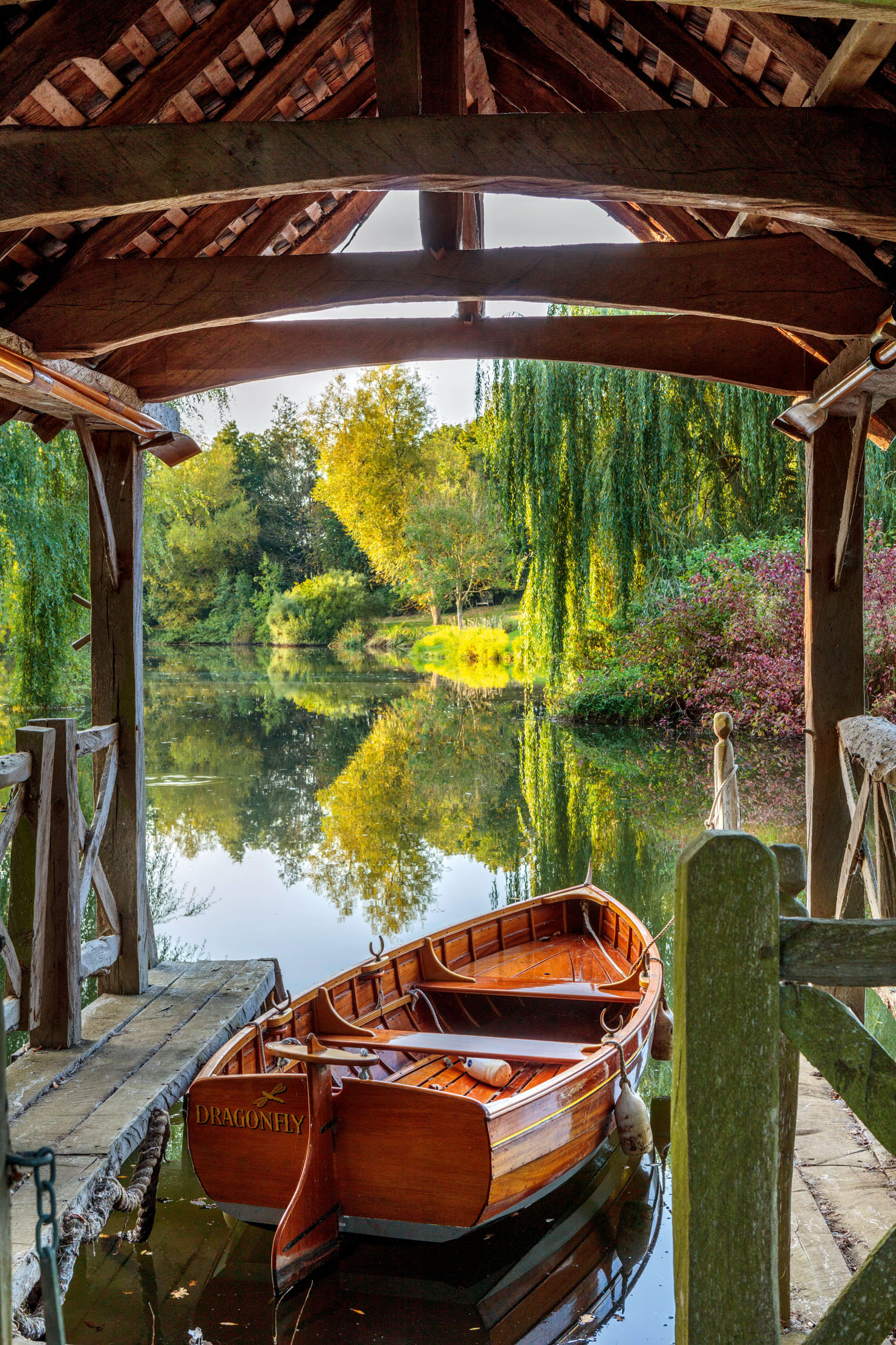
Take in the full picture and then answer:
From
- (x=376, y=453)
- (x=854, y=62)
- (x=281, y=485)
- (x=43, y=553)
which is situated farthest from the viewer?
(x=281, y=485)

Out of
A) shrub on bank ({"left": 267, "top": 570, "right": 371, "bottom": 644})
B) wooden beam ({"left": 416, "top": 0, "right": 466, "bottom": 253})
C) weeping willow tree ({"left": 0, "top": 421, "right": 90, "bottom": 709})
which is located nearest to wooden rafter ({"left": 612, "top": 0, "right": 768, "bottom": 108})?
wooden beam ({"left": 416, "top": 0, "right": 466, "bottom": 253})

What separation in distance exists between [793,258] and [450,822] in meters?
6.23

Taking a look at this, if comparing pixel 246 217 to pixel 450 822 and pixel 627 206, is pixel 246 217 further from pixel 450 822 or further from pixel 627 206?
pixel 450 822

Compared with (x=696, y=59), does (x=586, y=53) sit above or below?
above

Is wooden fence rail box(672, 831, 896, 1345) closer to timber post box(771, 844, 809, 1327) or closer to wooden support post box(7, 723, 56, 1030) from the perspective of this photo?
timber post box(771, 844, 809, 1327)

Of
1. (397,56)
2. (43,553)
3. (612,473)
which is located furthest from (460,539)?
(397,56)

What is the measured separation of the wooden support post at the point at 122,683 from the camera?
4.26 meters

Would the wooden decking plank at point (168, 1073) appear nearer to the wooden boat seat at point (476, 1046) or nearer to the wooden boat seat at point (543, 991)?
the wooden boat seat at point (476, 1046)

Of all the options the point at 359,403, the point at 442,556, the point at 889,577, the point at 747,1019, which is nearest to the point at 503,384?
the point at 889,577

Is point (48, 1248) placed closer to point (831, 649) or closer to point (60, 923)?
point (60, 923)

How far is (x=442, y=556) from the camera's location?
24.8 m

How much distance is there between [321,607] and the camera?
94.8ft

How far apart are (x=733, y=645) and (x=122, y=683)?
885 centimetres

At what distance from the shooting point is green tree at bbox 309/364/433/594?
91.5ft
